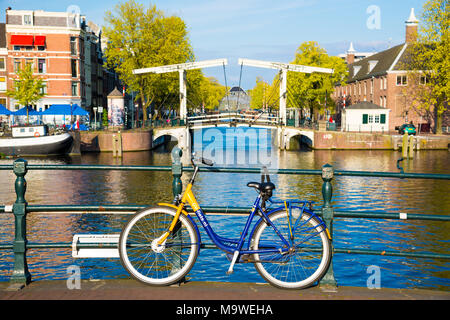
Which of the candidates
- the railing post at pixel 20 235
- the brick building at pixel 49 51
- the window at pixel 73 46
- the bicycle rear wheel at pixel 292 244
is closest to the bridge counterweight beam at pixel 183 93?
the brick building at pixel 49 51

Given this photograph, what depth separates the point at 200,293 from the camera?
15.0 feet

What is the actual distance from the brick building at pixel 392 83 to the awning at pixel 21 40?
34.0 meters

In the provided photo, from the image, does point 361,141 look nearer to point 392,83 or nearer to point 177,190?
point 392,83

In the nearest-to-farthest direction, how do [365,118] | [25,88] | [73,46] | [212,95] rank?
[25,88], [365,118], [73,46], [212,95]

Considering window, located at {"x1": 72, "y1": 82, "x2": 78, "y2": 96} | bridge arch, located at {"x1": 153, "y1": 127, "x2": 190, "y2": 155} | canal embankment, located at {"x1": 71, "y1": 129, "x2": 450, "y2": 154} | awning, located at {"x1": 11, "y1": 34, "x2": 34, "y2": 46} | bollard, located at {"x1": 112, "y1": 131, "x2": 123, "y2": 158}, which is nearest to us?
bollard, located at {"x1": 112, "y1": 131, "x2": 123, "y2": 158}

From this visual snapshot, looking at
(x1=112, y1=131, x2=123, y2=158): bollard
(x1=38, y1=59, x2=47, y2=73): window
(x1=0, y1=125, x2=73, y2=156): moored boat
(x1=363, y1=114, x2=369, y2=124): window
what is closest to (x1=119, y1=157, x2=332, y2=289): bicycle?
(x1=0, y1=125, x2=73, y2=156): moored boat

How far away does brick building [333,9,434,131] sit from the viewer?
60375mm

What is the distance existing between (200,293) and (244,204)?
17.3 m

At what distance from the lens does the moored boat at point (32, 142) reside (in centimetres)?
4016

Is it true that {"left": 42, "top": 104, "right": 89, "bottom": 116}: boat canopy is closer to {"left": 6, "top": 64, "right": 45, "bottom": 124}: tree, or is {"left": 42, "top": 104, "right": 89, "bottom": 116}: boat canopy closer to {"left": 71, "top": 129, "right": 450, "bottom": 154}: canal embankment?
{"left": 71, "top": 129, "right": 450, "bottom": 154}: canal embankment

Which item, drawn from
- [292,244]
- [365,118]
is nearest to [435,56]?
[365,118]

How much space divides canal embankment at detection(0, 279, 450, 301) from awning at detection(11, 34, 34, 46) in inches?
2119

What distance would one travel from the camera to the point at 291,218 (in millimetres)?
4641

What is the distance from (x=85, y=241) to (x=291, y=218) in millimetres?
1891
